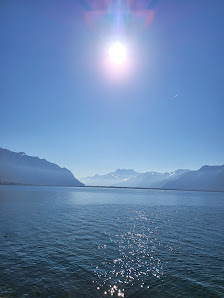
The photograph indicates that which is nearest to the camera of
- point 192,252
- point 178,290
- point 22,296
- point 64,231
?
point 22,296

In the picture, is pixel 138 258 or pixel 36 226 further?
pixel 36 226

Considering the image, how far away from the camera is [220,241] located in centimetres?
3609

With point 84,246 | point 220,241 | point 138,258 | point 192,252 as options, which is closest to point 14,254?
point 84,246

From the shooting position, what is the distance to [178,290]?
18.6 m

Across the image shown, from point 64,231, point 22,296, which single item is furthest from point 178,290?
point 64,231

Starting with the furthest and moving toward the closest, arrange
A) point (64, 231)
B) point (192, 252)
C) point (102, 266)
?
point (64, 231) → point (192, 252) → point (102, 266)

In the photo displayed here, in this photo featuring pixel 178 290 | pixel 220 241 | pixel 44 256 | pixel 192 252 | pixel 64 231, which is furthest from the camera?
pixel 64 231

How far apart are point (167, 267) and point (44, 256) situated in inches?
667

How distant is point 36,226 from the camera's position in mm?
43438

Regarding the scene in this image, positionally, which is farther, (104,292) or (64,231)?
(64,231)

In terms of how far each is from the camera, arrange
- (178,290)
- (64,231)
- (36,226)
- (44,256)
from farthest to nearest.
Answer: (36,226)
(64,231)
(44,256)
(178,290)

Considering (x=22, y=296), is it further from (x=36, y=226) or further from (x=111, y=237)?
(x=36, y=226)

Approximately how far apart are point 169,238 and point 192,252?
314 inches

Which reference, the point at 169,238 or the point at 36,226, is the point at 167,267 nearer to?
the point at 169,238
